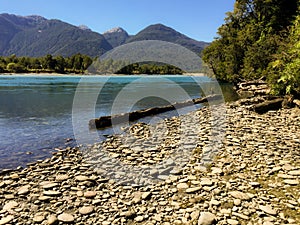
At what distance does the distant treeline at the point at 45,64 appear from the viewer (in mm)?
119875

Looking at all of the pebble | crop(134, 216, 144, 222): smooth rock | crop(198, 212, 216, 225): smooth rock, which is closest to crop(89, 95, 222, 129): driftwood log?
crop(134, 216, 144, 222): smooth rock

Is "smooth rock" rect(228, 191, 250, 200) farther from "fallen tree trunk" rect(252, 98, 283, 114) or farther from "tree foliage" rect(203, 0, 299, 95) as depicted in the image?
"tree foliage" rect(203, 0, 299, 95)

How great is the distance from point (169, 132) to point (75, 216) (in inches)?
289

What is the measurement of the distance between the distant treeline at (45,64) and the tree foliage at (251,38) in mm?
92110

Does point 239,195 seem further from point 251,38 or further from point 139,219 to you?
point 251,38

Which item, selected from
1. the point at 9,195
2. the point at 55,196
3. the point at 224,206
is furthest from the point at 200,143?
the point at 9,195

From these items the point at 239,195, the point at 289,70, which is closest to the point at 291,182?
the point at 239,195

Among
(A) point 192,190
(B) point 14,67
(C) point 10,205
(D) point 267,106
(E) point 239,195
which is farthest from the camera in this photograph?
(B) point 14,67

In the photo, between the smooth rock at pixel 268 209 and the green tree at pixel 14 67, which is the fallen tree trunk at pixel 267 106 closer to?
the smooth rock at pixel 268 209

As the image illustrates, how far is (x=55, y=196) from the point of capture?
591 cm

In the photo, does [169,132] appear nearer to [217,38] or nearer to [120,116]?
[120,116]

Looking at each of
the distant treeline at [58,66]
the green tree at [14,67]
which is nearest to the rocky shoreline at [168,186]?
the distant treeline at [58,66]

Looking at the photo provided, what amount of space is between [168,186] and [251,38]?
40093mm

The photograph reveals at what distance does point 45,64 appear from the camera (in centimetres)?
12662
